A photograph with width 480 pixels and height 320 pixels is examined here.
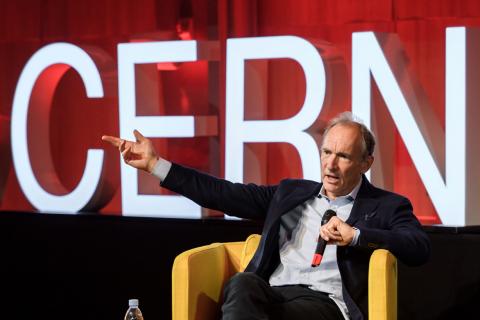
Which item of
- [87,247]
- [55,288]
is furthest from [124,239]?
[55,288]

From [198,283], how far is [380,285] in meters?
0.69

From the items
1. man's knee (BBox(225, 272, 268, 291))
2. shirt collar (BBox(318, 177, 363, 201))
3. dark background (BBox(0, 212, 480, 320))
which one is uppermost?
shirt collar (BBox(318, 177, 363, 201))

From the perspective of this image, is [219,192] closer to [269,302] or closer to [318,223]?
[318,223]

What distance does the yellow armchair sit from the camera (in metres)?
3.01

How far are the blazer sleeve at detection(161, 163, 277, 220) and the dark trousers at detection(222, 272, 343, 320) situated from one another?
408 millimetres

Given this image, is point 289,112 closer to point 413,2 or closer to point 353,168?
point 413,2

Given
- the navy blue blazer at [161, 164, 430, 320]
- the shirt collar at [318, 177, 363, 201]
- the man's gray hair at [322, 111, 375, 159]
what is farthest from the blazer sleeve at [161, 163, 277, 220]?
the man's gray hair at [322, 111, 375, 159]

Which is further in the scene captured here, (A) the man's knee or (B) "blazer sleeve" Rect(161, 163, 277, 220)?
(B) "blazer sleeve" Rect(161, 163, 277, 220)

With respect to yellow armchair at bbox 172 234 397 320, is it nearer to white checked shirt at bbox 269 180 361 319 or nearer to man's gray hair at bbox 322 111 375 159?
white checked shirt at bbox 269 180 361 319

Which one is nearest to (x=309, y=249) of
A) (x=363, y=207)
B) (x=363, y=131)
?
(x=363, y=207)

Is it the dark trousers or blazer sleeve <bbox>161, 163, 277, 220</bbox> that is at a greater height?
blazer sleeve <bbox>161, 163, 277, 220</bbox>

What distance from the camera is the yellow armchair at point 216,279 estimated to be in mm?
3014

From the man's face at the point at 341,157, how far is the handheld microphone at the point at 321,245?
0.21m

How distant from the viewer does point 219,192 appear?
3.38m
